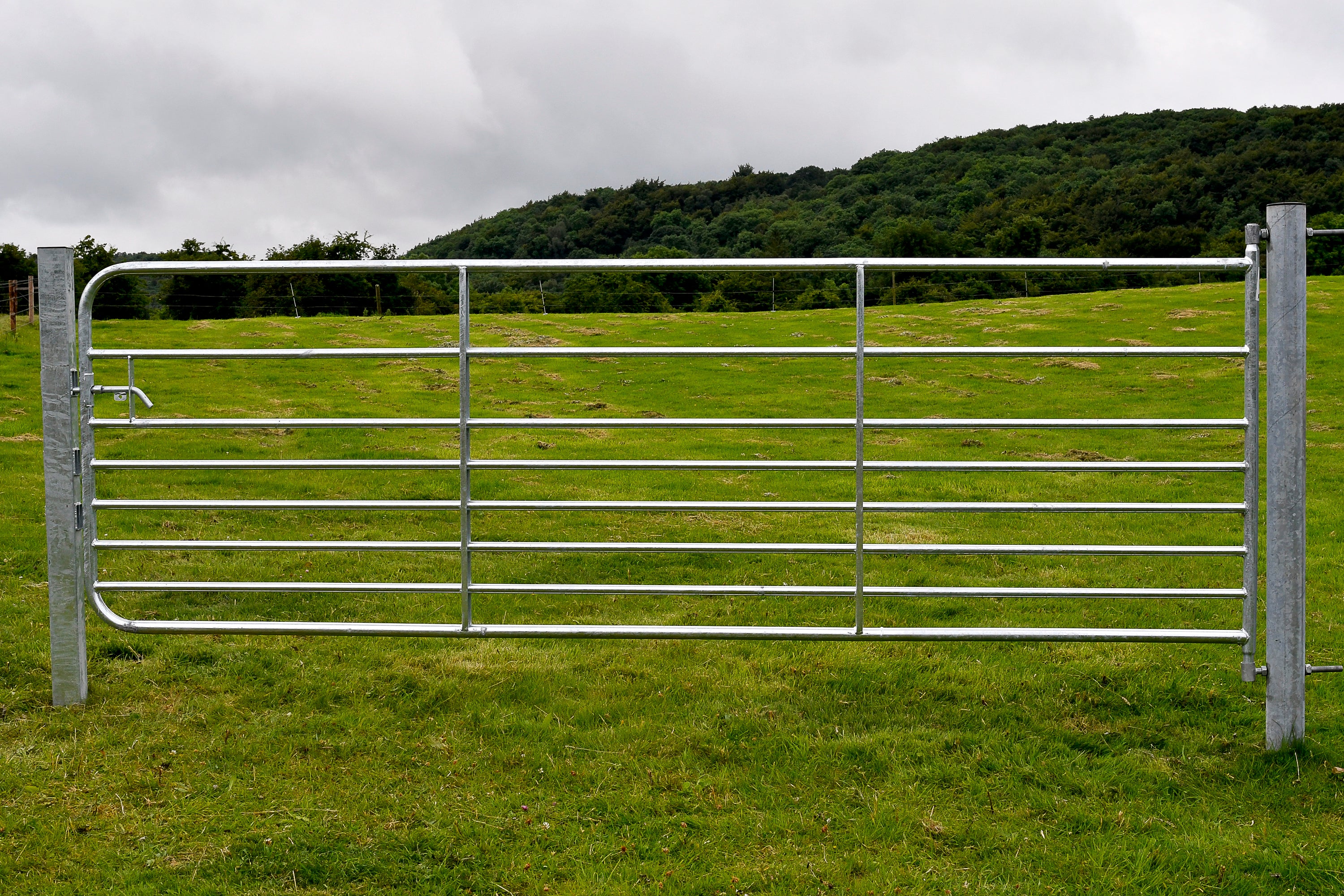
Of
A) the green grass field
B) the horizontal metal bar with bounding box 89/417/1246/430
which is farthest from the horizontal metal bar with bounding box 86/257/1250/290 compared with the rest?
the green grass field

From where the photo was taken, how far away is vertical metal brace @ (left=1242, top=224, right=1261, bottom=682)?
12.7 feet

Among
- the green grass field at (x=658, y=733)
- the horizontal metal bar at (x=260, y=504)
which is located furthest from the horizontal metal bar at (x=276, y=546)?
the green grass field at (x=658, y=733)

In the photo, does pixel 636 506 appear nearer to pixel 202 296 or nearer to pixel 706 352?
pixel 706 352

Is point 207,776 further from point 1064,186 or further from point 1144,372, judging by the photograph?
point 1064,186

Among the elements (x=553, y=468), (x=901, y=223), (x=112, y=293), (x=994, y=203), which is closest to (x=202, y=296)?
(x=112, y=293)

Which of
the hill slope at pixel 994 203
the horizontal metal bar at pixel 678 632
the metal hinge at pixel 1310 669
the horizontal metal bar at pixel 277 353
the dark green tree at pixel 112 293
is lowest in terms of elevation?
the metal hinge at pixel 1310 669

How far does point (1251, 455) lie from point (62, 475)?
489cm

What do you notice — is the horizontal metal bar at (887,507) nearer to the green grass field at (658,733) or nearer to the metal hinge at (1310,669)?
the metal hinge at (1310,669)

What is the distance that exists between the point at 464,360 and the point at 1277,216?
323 centimetres

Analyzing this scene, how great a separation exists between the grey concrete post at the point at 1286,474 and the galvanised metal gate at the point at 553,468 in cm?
6

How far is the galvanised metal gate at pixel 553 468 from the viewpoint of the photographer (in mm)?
4043

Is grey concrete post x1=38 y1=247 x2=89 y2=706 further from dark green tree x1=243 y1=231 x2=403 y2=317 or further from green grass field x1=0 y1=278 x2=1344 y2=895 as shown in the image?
dark green tree x1=243 y1=231 x2=403 y2=317

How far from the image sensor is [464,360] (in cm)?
419

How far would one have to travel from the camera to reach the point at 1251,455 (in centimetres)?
394
